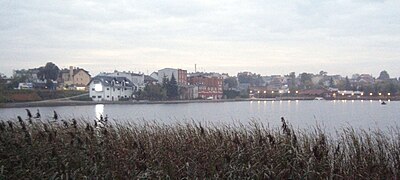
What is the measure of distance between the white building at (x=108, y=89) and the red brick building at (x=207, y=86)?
2318 cm

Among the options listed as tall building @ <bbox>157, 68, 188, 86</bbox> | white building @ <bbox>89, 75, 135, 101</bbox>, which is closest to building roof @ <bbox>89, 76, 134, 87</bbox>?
white building @ <bbox>89, 75, 135, 101</bbox>

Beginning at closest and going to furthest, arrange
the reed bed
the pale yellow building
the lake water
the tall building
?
1. the reed bed
2. the lake water
3. the pale yellow building
4. the tall building

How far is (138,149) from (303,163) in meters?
2.21

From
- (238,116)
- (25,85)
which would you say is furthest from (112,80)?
(238,116)

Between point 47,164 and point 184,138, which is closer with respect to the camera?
point 47,164

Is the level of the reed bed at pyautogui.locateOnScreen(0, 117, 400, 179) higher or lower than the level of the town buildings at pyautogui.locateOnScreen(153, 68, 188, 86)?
lower

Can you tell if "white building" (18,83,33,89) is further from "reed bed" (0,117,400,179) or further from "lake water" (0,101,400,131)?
"reed bed" (0,117,400,179)

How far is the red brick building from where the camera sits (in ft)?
321

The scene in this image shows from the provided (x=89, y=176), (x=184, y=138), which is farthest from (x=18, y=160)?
(x=184, y=138)

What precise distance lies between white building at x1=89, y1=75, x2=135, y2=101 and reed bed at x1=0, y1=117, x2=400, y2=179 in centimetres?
6561

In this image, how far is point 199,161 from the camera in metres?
6.51

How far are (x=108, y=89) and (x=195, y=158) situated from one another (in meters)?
68.8

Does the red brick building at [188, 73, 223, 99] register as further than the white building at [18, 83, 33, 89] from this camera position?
Yes

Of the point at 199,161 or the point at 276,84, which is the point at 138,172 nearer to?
the point at 199,161
